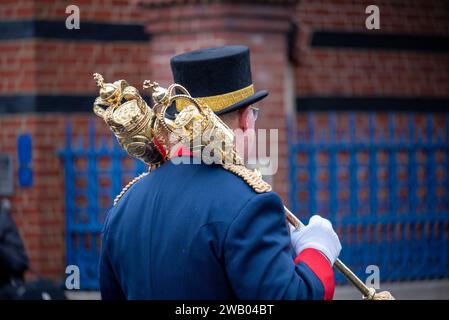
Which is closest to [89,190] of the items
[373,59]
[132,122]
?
[373,59]

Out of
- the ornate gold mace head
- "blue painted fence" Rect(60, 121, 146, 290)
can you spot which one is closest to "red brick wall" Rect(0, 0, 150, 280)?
"blue painted fence" Rect(60, 121, 146, 290)

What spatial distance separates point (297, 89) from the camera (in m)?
9.14

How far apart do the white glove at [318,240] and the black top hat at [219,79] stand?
0.48 metres

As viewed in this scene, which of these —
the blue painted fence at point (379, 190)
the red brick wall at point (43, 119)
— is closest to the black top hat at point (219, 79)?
the blue painted fence at point (379, 190)

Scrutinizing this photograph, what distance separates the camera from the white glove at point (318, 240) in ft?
11.2

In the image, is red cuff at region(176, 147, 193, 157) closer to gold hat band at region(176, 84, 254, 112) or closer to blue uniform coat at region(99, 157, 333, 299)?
blue uniform coat at region(99, 157, 333, 299)

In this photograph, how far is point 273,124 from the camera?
7.87 m

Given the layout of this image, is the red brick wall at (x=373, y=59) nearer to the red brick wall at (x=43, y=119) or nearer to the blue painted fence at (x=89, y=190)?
the blue painted fence at (x=89, y=190)

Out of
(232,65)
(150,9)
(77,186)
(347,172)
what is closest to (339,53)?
(347,172)

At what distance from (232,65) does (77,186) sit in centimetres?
493

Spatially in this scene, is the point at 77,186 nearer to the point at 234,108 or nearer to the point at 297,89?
the point at 297,89

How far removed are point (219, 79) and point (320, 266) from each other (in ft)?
2.42

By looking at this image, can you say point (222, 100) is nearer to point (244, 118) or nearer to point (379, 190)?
point (244, 118)

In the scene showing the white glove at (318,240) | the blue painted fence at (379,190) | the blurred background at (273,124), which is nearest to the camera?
the white glove at (318,240)
